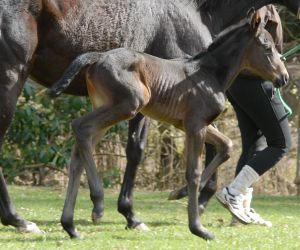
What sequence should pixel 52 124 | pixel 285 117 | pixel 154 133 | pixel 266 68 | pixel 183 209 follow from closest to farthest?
pixel 266 68 < pixel 285 117 < pixel 183 209 < pixel 52 124 < pixel 154 133

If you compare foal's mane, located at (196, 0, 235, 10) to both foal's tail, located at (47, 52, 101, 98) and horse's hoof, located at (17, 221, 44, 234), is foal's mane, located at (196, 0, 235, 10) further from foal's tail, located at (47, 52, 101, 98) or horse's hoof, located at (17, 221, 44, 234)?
horse's hoof, located at (17, 221, 44, 234)

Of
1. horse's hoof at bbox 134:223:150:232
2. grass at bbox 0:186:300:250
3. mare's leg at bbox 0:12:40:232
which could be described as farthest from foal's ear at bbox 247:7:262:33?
horse's hoof at bbox 134:223:150:232

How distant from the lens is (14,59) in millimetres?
7355

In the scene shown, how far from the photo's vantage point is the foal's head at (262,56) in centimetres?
730

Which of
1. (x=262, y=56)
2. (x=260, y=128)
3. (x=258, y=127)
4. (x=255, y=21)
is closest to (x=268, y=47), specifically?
(x=262, y=56)

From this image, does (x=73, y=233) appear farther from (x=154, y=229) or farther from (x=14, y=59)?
(x=14, y=59)

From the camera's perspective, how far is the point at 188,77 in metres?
7.16

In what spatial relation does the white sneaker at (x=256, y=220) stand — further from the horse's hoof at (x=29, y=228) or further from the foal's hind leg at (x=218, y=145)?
the horse's hoof at (x=29, y=228)

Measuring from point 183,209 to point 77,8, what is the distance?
9.96 feet

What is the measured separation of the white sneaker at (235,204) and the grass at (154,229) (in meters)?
0.10

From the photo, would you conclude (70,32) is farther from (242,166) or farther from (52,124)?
(52,124)

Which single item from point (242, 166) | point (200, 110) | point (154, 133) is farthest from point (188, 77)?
point (154, 133)

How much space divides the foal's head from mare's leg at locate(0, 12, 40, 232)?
1.80m

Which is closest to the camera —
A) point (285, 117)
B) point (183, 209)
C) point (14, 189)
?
point (285, 117)
